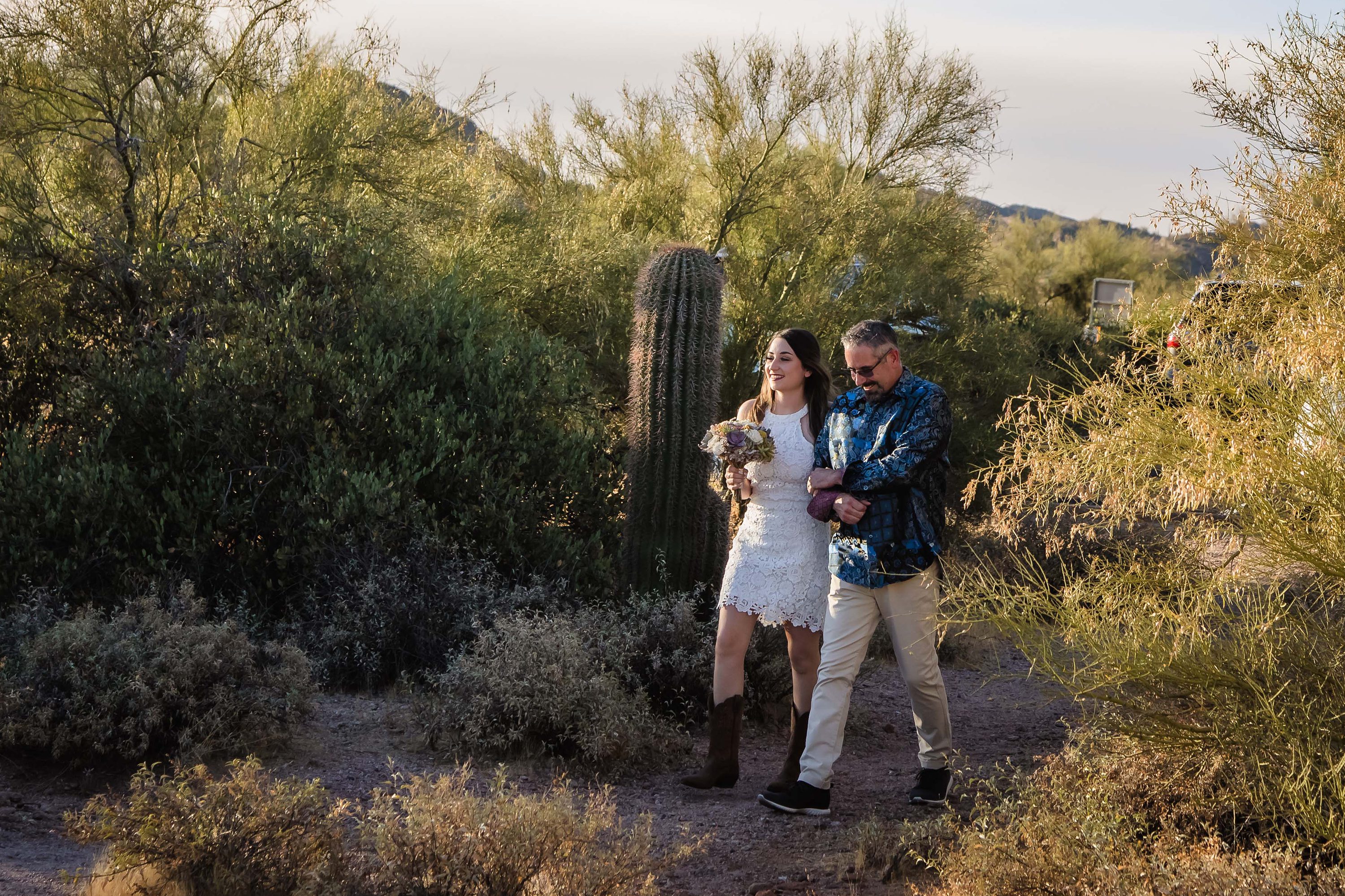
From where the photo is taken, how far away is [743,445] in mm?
4250

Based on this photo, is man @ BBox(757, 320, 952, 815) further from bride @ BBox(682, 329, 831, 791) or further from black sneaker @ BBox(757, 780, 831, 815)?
bride @ BBox(682, 329, 831, 791)

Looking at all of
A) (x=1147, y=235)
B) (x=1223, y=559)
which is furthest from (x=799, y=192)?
(x=1147, y=235)

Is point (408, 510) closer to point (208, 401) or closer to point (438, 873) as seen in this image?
point (208, 401)

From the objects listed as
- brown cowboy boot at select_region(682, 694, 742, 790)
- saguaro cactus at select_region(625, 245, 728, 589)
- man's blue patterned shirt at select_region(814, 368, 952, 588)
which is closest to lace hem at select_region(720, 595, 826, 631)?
man's blue patterned shirt at select_region(814, 368, 952, 588)

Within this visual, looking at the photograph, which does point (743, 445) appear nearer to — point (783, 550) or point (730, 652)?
point (783, 550)

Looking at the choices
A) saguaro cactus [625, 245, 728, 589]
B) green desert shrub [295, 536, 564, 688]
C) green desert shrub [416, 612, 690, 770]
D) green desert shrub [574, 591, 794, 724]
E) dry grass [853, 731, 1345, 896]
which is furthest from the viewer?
saguaro cactus [625, 245, 728, 589]

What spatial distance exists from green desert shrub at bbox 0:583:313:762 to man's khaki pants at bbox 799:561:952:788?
214 centimetres

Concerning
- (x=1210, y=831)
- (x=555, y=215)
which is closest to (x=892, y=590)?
(x=1210, y=831)

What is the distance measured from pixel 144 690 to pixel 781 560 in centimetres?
243

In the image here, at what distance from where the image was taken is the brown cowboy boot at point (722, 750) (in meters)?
4.46

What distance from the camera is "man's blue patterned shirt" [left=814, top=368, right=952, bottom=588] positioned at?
13.0 feet

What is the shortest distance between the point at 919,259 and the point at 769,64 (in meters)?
2.58

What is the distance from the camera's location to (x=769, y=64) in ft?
40.4

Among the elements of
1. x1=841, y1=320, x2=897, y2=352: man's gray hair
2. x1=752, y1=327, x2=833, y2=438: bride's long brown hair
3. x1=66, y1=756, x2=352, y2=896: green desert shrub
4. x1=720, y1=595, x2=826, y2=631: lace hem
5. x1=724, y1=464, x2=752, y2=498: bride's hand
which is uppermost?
x1=841, y1=320, x2=897, y2=352: man's gray hair
